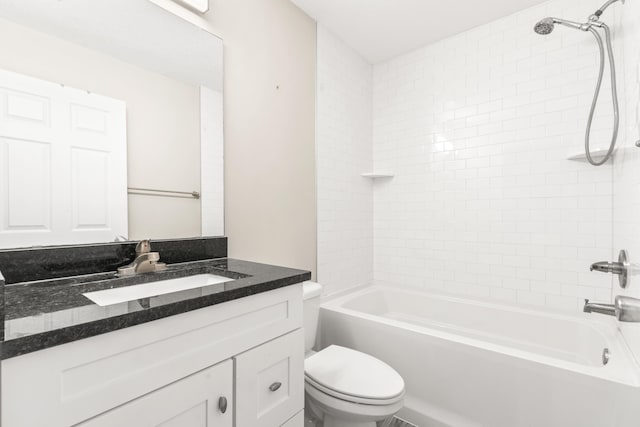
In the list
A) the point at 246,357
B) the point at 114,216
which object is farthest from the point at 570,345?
the point at 114,216

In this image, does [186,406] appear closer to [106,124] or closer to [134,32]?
[106,124]

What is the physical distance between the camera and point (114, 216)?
49.8 inches

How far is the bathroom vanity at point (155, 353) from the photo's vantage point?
0.60 meters

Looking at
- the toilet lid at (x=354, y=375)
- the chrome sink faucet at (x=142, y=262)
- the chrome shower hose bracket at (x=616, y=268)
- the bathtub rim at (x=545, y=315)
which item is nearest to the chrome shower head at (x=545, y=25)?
the chrome shower hose bracket at (x=616, y=268)

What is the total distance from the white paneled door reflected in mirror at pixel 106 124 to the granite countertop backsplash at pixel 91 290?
11cm

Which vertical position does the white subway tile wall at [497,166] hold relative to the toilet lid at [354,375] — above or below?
above

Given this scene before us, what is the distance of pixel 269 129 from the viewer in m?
1.94

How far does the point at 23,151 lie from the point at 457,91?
102 inches

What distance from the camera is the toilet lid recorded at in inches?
51.3

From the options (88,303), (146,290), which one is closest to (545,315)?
(146,290)

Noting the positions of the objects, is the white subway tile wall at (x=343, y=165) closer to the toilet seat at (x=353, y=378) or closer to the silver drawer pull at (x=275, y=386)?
the toilet seat at (x=353, y=378)

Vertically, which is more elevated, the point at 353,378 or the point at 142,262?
the point at 142,262

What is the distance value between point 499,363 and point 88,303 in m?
1.66

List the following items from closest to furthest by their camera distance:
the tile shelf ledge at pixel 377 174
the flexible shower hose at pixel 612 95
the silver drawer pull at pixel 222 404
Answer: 1. the silver drawer pull at pixel 222 404
2. the flexible shower hose at pixel 612 95
3. the tile shelf ledge at pixel 377 174
